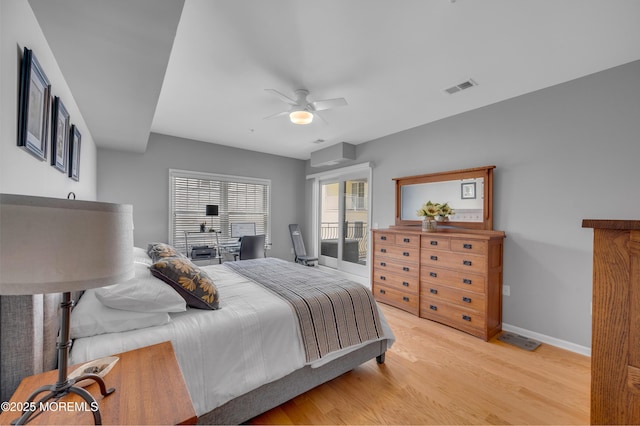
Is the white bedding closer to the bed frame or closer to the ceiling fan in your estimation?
the bed frame

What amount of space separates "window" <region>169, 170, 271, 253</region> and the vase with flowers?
3.39 metres

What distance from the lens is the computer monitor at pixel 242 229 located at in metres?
5.16

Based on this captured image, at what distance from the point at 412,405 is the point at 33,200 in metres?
2.27

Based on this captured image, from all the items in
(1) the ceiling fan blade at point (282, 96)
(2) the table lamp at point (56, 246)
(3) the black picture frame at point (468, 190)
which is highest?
(1) the ceiling fan blade at point (282, 96)

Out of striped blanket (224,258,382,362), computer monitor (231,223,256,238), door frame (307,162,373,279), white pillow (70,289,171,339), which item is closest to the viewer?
white pillow (70,289,171,339)

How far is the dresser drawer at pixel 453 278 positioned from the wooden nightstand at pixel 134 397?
2.92 m

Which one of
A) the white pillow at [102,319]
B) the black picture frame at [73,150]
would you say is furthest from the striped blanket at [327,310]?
the black picture frame at [73,150]

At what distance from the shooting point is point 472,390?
1.99 metres

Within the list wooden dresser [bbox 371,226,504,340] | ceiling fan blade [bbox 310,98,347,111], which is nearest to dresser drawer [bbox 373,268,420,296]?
wooden dresser [bbox 371,226,504,340]

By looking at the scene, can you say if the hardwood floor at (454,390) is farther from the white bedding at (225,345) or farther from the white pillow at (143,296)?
the white pillow at (143,296)

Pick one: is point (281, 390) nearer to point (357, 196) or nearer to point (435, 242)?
point (435, 242)

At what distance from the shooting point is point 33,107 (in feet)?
4.34

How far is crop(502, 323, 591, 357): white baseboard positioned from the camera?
8.29ft

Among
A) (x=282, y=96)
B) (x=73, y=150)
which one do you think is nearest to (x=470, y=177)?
(x=282, y=96)
